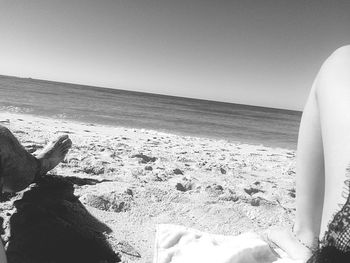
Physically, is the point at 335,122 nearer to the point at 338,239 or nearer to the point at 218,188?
the point at 338,239

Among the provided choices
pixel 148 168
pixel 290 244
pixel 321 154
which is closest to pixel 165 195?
pixel 148 168

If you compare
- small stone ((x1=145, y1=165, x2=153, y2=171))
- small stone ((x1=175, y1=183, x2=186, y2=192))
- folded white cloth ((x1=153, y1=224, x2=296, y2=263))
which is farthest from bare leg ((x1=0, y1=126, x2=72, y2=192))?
small stone ((x1=145, y1=165, x2=153, y2=171))

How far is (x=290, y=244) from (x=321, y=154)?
0.40 metres

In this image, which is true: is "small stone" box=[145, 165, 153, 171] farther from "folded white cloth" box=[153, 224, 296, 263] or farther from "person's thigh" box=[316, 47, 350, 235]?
"person's thigh" box=[316, 47, 350, 235]

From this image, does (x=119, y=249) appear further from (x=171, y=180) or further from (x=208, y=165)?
(x=208, y=165)

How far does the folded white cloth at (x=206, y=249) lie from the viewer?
3.87 ft

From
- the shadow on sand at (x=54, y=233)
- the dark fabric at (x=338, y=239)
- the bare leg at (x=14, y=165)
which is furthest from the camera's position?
the bare leg at (x=14, y=165)

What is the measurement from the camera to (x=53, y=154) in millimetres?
2311

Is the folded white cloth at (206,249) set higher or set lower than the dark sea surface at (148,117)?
higher

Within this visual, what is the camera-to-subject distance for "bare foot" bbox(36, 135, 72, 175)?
214 centimetres

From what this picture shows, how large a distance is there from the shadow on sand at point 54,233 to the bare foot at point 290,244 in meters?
0.67

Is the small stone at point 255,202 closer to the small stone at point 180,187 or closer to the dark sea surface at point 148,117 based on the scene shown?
the small stone at point 180,187

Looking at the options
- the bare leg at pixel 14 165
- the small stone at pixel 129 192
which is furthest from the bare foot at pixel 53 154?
the small stone at pixel 129 192

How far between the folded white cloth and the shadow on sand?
253mm
